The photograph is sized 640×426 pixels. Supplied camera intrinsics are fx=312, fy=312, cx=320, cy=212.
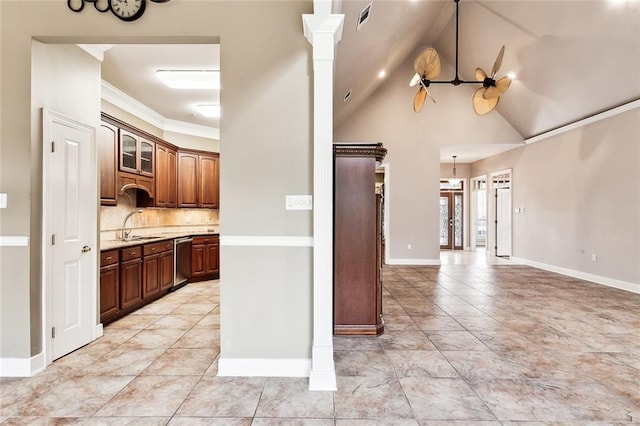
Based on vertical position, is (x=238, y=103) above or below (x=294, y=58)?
below

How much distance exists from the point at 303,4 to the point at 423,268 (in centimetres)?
600

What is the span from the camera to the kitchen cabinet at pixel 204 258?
221 inches

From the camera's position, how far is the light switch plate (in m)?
2.42

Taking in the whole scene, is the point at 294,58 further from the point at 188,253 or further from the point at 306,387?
the point at 188,253

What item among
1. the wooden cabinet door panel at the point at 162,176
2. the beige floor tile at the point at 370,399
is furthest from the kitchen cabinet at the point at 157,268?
the beige floor tile at the point at 370,399

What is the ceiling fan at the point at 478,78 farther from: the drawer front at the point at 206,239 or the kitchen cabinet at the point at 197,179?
the drawer front at the point at 206,239

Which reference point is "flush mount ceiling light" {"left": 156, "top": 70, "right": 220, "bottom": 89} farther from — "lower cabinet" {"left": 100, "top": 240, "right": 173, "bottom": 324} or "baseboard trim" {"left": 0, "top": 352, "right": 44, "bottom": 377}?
"baseboard trim" {"left": 0, "top": 352, "right": 44, "bottom": 377}

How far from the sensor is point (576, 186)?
6121 millimetres

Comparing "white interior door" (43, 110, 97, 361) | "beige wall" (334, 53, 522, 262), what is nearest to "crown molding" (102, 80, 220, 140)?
"white interior door" (43, 110, 97, 361)

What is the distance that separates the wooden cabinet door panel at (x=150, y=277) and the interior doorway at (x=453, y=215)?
9.42 m

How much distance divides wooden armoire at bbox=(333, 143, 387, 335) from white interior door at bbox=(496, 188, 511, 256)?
25.0 feet

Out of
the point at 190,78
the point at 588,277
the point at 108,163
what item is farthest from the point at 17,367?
the point at 588,277

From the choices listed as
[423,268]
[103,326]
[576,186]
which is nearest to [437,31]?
[576,186]

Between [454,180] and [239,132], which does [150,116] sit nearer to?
[239,132]
